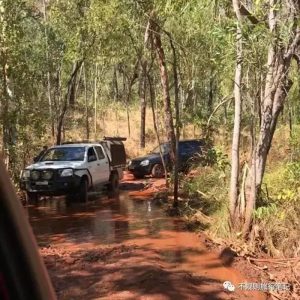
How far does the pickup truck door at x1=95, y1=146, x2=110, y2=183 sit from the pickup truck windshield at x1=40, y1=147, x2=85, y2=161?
31.4 inches

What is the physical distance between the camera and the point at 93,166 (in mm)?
15305

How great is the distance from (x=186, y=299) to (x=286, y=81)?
427 centimetres

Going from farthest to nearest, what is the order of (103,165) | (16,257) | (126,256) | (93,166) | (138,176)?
(138,176), (103,165), (93,166), (126,256), (16,257)

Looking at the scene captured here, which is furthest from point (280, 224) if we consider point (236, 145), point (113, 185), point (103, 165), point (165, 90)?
point (113, 185)

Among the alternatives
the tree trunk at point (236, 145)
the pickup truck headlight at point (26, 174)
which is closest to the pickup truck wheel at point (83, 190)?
the pickup truck headlight at point (26, 174)

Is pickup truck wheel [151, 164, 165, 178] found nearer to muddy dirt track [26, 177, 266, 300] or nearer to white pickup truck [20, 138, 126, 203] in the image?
white pickup truck [20, 138, 126, 203]

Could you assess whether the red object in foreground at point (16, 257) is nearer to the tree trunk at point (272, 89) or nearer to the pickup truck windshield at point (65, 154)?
the tree trunk at point (272, 89)

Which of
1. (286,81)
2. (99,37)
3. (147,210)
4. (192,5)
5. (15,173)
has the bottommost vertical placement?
(147,210)

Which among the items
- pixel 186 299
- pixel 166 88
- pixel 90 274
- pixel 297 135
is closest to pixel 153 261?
pixel 90 274

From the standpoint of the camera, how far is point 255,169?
368 inches

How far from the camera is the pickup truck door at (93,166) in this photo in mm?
15125

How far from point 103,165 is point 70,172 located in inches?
86.7

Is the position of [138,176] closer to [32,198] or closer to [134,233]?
[32,198]

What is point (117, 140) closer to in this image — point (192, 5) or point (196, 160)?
point (196, 160)
